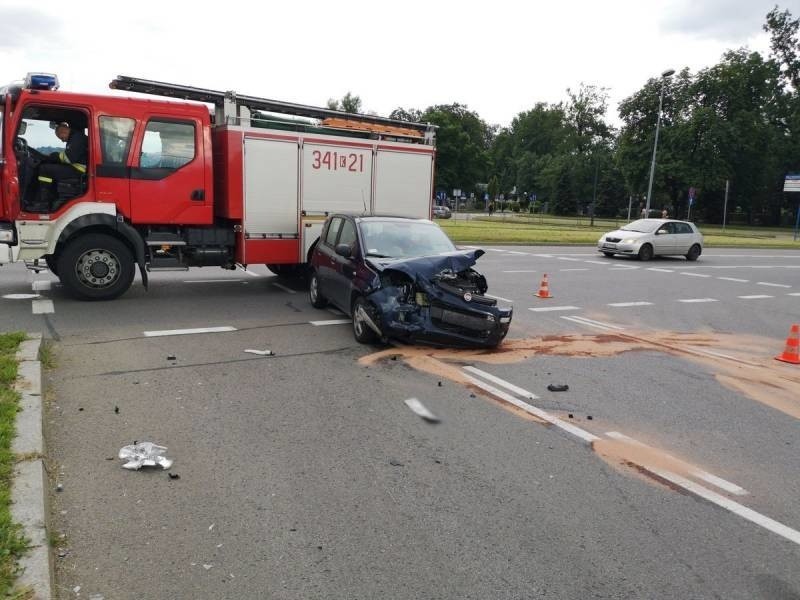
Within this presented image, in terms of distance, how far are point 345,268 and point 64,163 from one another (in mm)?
4544

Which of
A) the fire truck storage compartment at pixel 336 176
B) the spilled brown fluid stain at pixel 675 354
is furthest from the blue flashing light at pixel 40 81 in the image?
the spilled brown fluid stain at pixel 675 354

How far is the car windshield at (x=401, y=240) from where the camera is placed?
27.7 ft

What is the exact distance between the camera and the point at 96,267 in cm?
965

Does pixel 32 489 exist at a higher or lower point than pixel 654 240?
lower

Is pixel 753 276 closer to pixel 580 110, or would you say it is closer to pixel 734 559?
pixel 734 559

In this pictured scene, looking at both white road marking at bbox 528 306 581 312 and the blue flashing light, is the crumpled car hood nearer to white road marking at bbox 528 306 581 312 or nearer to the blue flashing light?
white road marking at bbox 528 306 581 312

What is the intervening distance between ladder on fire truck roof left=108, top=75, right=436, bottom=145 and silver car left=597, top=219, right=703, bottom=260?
1292 centimetres

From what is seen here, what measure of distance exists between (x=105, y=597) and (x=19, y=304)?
25.9 feet

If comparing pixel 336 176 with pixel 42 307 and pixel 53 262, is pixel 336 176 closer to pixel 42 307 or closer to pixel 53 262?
A: pixel 53 262

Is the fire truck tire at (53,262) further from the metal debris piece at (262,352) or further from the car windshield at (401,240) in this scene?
the car windshield at (401,240)

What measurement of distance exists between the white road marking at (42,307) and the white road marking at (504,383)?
6038mm

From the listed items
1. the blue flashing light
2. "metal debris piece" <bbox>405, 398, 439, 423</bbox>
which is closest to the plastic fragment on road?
"metal debris piece" <bbox>405, 398, 439, 423</bbox>

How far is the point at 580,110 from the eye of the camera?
92.0m

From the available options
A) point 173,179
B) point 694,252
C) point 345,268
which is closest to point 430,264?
point 345,268
